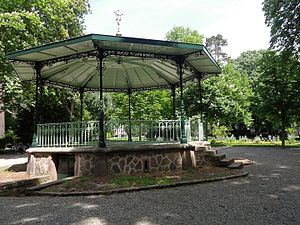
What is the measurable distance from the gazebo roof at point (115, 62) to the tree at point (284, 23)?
9.18 meters

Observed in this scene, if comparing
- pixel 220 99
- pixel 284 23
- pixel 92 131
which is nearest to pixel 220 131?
pixel 220 99

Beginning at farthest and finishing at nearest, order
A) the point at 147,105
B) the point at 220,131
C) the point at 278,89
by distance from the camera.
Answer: the point at 220,131 → the point at 147,105 → the point at 278,89

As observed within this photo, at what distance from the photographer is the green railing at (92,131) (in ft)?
30.7

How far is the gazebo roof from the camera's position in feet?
27.6

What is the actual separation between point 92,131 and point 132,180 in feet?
8.31

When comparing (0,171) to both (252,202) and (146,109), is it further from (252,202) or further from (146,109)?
(146,109)

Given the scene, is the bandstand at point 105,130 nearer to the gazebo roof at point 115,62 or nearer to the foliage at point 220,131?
the gazebo roof at point 115,62

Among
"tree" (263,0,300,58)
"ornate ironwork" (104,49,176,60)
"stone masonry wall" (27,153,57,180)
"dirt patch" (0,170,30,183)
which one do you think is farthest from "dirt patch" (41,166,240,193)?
"tree" (263,0,300,58)

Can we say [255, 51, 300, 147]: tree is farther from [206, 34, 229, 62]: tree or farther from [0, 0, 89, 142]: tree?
[206, 34, 229, 62]: tree

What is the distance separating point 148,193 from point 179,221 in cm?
214

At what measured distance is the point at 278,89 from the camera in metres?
21.0

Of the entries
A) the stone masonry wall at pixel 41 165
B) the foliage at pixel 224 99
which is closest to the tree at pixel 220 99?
the foliage at pixel 224 99

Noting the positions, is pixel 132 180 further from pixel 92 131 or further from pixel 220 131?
pixel 220 131

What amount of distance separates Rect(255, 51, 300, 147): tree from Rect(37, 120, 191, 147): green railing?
12970 millimetres
